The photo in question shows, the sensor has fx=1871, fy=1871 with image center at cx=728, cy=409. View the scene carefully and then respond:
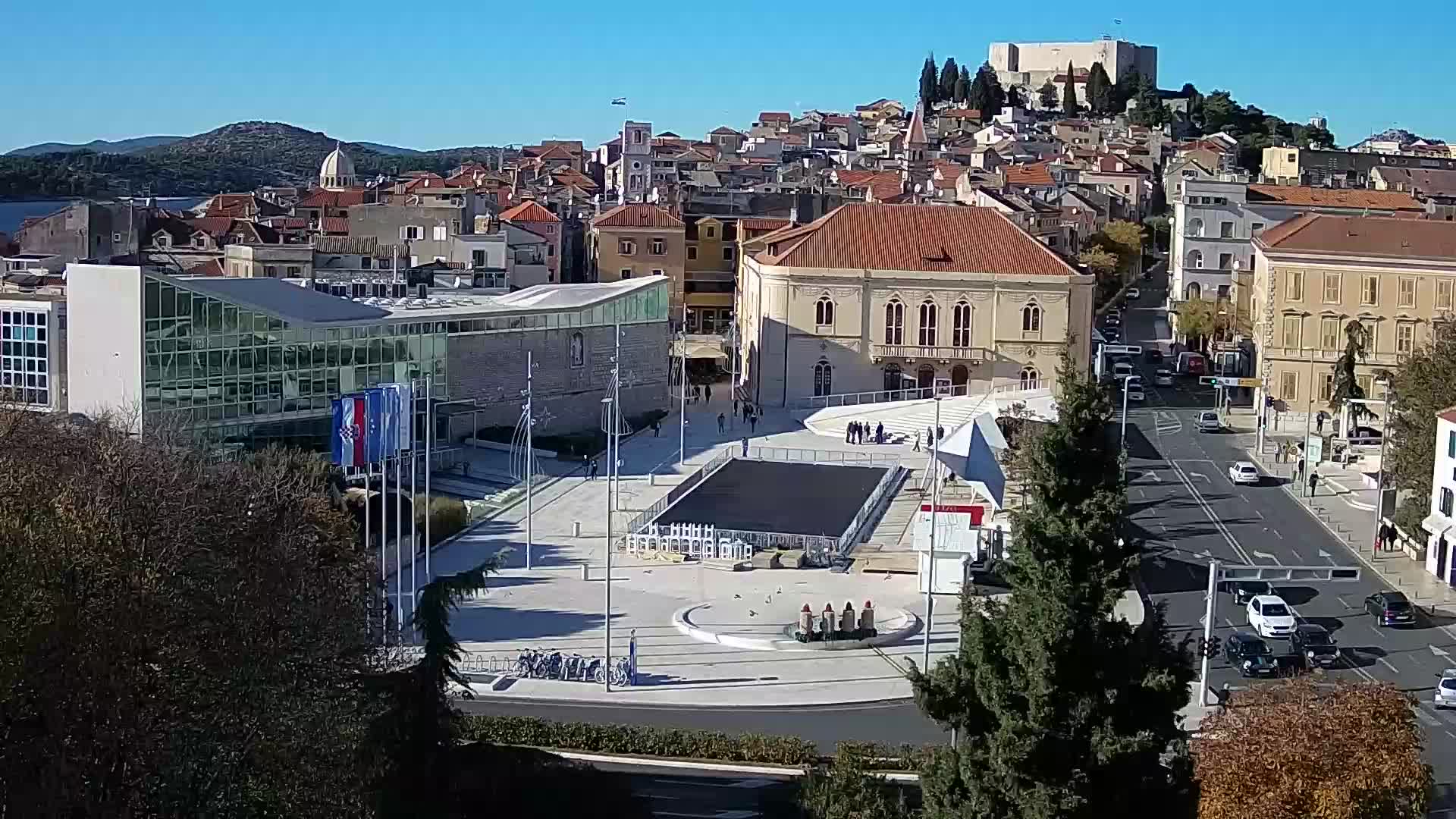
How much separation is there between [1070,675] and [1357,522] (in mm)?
25072

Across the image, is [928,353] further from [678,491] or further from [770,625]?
[770,625]

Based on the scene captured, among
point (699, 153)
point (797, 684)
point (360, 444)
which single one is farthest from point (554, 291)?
point (699, 153)

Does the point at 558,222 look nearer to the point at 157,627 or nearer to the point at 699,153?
the point at 699,153

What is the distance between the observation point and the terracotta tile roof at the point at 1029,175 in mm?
93075

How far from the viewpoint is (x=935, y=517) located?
28750 mm

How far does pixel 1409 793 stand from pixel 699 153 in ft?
323

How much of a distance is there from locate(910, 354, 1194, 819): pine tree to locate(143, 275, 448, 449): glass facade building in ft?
74.0

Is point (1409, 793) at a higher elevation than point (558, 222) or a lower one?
lower

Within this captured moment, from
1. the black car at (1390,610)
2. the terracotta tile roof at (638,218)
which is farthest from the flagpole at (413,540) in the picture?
the terracotta tile roof at (638,218)

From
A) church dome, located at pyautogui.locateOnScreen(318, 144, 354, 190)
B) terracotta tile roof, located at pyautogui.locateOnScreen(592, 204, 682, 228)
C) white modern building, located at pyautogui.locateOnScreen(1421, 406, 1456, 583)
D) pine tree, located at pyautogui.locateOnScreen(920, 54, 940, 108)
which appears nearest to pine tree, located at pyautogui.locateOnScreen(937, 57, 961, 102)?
pine tree, located at pyautogui.locateOnScreen(920, 54, 940, 108)

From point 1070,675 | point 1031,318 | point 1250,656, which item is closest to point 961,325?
point 1031,318

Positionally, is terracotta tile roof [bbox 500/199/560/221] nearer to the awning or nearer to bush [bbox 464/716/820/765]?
the awning

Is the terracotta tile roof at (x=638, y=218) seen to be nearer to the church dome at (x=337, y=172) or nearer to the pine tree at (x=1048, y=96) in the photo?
the church dome at (x=337, y=172)

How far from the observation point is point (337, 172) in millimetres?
117062
